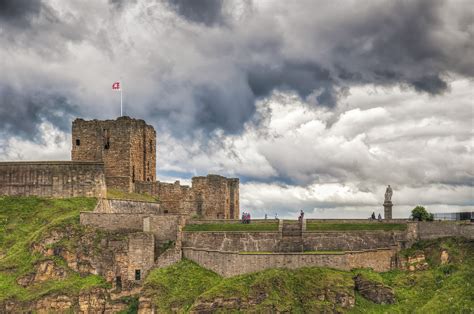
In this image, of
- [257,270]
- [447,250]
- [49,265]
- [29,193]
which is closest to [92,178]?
[29,193]

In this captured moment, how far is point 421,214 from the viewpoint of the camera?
52344 mm

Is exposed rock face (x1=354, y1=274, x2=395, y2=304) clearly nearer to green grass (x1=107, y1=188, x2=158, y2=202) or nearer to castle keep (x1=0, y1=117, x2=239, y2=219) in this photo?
castle keep (x1=0, y1=117, x2=239, y2=219)

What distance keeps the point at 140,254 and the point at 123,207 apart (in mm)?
11140

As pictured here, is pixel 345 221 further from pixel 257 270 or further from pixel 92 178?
pixel 92 178

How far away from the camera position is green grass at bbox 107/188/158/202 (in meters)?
61.1

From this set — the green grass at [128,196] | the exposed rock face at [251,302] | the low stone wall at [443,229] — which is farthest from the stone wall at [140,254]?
the low stone wall at [443,229]

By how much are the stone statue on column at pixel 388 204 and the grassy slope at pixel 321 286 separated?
5.76 metres

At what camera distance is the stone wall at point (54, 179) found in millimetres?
58688

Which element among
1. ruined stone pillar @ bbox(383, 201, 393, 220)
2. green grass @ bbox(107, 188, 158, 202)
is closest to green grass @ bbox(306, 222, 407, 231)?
ruined stone pillar @ bbox(383, 201, 393, 220)

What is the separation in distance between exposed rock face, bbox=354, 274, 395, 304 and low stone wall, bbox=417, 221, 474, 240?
22.9 feet

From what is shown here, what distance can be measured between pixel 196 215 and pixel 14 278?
67.1 ft

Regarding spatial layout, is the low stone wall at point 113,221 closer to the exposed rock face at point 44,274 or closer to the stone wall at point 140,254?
the stone wall at point 140,254

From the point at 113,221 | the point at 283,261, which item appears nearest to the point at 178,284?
the point at 283,261

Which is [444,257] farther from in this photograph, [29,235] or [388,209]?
[29,235]
